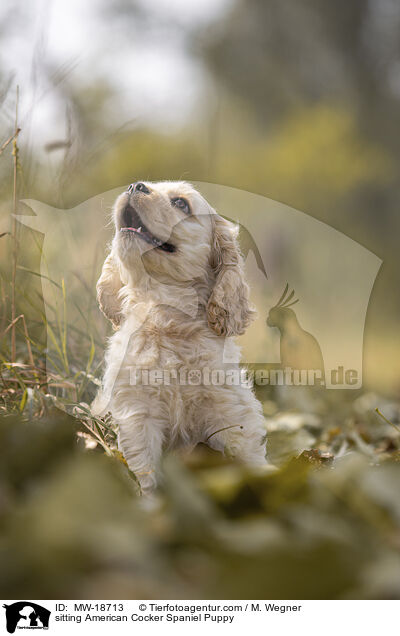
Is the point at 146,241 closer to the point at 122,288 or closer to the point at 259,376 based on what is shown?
the point at 122,288

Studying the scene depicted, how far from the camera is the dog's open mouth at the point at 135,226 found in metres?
1.19

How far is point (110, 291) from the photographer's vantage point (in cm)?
135

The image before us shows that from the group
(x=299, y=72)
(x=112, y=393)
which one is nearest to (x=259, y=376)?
(x=112, y=393)

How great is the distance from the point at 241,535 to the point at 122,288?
1081 mm

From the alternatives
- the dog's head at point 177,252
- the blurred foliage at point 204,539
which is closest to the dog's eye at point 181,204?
the dog's head at point 177,252

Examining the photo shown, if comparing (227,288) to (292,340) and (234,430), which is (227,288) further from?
(292,340)

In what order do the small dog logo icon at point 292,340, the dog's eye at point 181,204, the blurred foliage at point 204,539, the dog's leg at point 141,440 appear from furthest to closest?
the small dog logo icon at point 292,340
the dog's eye at point 181,204
the dog's leg at point 141,440
the blurred foliage at point 204,539

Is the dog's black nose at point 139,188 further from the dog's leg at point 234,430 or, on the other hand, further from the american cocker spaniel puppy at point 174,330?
the dog's leg at point 234,430

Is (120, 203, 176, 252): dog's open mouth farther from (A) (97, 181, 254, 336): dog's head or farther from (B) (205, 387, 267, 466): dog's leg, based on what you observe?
(B) (205, 387, 267, 466): dog's leg

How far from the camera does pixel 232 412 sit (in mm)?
1172

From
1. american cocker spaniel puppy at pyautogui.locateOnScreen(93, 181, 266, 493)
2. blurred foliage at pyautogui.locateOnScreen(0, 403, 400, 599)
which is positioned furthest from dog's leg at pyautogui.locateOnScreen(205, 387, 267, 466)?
blurred foliage at pyautogui.locateOnScreen(0, 403, 400, 599)
